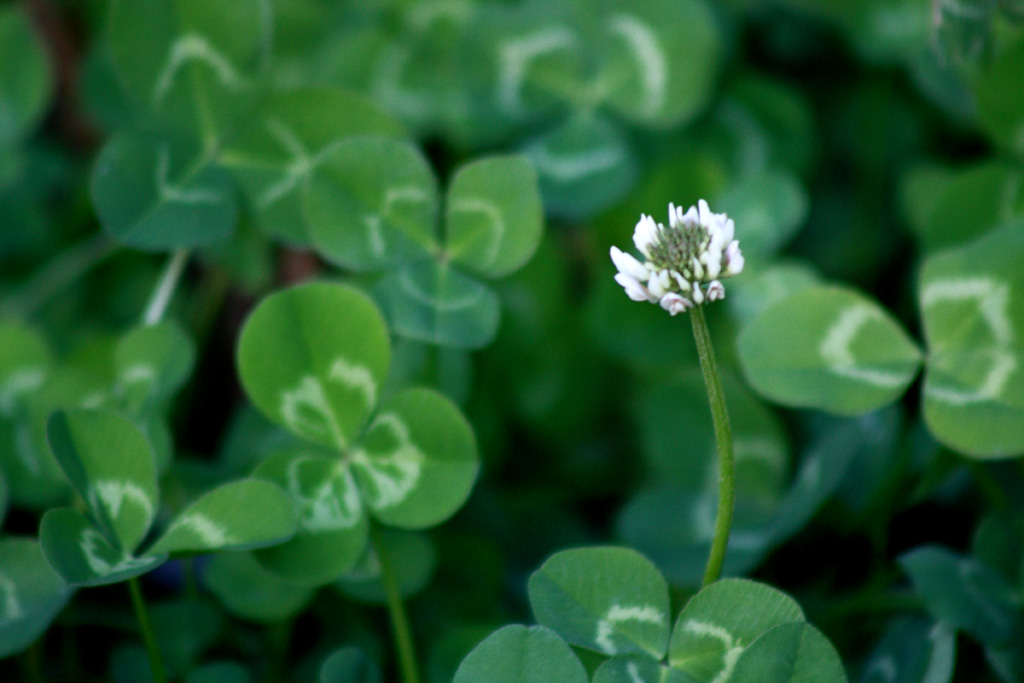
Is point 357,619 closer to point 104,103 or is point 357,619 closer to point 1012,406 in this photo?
Result: point 1012,406

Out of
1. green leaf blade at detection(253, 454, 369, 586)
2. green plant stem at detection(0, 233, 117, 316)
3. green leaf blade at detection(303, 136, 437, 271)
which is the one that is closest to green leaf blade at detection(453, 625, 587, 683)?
green leaf blade at detection(253, 454, 369, 586)

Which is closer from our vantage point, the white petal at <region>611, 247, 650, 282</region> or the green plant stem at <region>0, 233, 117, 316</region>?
the white petal at <region>611, 247, 650, 282</region>

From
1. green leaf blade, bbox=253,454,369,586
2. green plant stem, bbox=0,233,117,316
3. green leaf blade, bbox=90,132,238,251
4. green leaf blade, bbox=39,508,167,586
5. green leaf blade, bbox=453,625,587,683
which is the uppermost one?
green leaf blade, bbox=90,132,238,251

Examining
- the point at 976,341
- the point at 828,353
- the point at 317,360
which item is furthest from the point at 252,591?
the point at 976,341

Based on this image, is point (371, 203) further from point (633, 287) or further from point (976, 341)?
point (976, 341)

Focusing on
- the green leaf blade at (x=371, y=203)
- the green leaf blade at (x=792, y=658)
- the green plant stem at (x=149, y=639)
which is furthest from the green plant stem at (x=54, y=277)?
the green leaf blade at (x=792, y=658)

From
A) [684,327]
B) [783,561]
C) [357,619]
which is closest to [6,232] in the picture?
[357,619]

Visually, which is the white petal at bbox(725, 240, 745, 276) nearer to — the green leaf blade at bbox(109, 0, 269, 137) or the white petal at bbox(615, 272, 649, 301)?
the white petal at bbox(615, 272, 649, 301)
